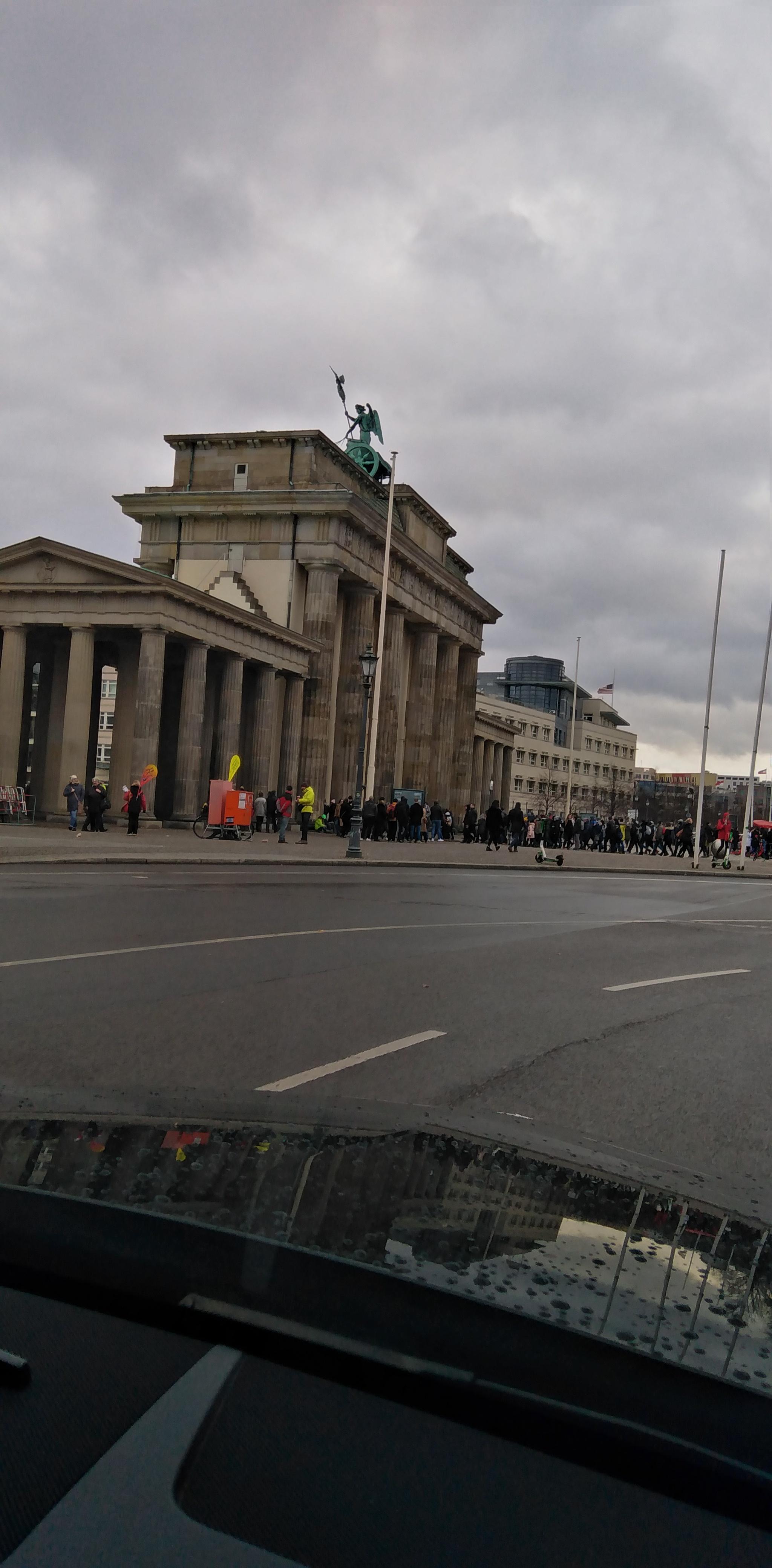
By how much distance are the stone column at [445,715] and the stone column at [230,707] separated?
97.0 ft

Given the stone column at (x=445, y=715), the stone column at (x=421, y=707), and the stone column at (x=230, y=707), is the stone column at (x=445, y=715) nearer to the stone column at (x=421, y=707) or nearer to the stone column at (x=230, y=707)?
the stone column at (x=421, y=707)

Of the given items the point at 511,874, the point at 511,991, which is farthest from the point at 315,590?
the point at 511,991

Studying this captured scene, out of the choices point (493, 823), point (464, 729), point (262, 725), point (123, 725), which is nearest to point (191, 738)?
point (123, 725)

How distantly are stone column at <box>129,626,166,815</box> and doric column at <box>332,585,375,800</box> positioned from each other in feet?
60.9

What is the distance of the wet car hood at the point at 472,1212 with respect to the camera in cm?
195

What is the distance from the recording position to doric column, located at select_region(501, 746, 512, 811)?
97500mm

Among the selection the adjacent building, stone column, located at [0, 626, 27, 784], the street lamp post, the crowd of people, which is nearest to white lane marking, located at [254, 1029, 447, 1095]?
the street lamp post

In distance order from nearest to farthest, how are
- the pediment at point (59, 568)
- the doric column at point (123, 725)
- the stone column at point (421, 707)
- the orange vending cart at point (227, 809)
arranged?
1. the orange vending cart at point (227, 809)
2. the pediment at point (59, 568)
3. the doric column at point (123, 725)
4. the stone column at point (421, 707)

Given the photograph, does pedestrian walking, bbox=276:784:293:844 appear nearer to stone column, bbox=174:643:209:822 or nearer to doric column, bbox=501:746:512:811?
stone column, bbox=174:643:209:822

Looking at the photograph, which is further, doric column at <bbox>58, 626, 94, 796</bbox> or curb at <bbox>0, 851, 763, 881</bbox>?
doric column at <bbox>58, 626, 94, 796</bbox>

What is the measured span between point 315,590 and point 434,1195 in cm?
5389

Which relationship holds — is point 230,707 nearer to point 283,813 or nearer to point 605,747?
point 283,813

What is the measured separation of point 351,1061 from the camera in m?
6.40

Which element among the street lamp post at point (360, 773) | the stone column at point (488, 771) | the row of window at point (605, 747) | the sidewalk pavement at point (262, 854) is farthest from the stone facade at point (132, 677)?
A: the row of window at point (605, 747)
